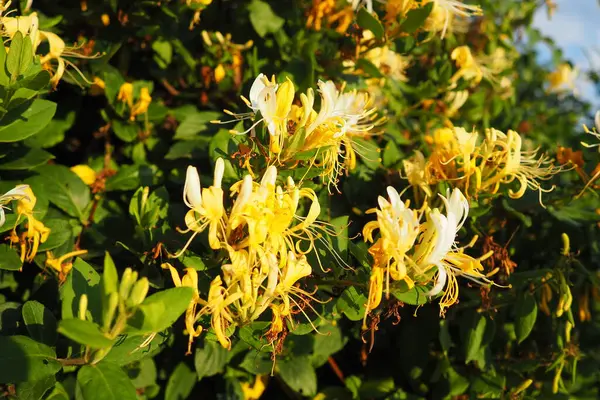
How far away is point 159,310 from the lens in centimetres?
89

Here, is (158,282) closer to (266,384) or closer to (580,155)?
(266,384)

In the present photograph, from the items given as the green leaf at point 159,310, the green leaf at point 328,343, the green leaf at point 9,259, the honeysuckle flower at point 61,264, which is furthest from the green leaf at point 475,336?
the green leaf at point 9,259

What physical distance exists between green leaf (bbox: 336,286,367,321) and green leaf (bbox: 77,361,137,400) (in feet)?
1.39

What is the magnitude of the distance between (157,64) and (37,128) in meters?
0.75

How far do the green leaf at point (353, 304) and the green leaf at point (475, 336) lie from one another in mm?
572

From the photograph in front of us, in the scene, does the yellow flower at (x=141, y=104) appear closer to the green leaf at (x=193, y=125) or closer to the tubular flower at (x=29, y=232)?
the green leaf at (x=193, y=125)

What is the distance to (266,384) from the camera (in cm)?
178

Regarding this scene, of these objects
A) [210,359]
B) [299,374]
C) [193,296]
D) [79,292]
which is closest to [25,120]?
[79,292]

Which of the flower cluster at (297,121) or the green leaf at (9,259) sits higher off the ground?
the flower cluster at (297,121)

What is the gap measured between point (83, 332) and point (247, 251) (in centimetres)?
31

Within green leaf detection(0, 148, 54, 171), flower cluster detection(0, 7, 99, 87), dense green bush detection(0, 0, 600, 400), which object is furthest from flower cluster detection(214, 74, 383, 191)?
green leaf detection(0, 148, 54, 171)

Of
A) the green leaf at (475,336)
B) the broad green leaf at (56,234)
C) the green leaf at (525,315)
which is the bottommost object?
the green leaf at (475,336)

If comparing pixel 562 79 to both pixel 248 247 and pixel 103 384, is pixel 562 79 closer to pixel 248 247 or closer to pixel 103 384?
pixel 248 247

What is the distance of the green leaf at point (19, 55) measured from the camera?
108 centimetres
